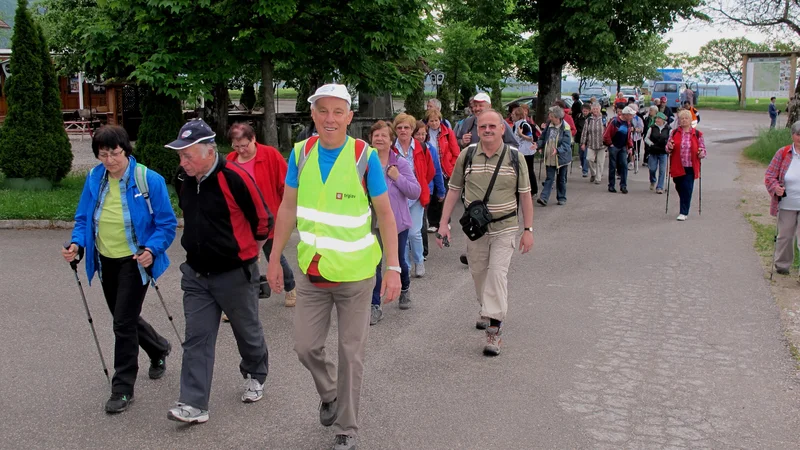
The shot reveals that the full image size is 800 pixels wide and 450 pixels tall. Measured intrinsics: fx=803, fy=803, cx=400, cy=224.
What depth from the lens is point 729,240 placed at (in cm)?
1093

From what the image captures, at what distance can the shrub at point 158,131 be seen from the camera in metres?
13.8

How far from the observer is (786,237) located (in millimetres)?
8711

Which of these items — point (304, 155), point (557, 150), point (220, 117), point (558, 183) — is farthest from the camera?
point (220, 117)

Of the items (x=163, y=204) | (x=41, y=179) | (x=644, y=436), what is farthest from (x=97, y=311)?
(x=41, y=179)

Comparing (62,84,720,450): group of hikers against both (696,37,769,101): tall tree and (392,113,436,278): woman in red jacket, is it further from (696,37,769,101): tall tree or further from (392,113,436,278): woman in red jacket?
(696,37,769,101): tall tree

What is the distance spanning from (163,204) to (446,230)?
7.84 feet

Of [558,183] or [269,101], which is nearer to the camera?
[558,183]

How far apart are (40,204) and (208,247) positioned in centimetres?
826

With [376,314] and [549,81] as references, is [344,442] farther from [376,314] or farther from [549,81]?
[549,81]

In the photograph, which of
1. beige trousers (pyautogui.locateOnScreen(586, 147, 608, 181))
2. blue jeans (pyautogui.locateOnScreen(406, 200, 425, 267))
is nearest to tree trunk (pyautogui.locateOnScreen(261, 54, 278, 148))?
blue jeans (pyautogui.locateOnScreen(406, 200, 425, 267))

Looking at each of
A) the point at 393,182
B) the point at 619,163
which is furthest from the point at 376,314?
the point at 619,163

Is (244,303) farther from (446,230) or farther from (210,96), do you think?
(210,96)

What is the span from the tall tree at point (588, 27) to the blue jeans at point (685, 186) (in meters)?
7.60

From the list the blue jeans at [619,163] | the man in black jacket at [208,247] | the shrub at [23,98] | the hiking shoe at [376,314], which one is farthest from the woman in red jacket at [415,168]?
the blue jeans at [619,163]
